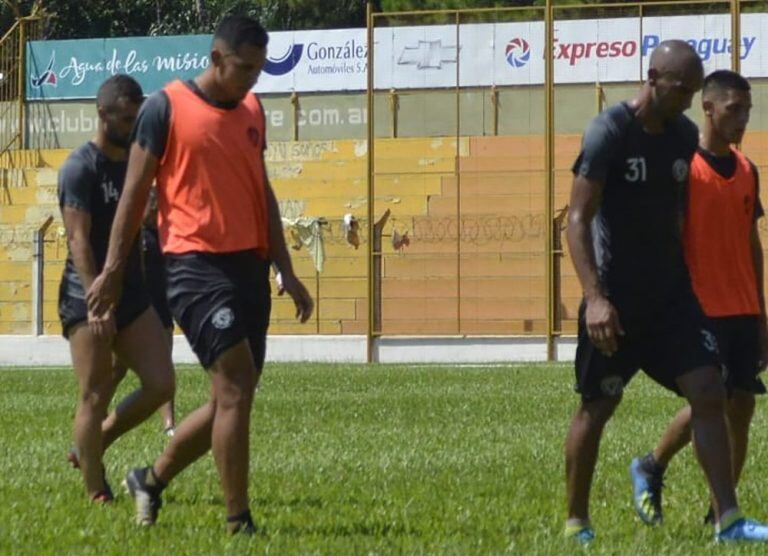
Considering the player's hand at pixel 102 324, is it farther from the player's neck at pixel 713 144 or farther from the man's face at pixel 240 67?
the player's neck at pixel 713 144

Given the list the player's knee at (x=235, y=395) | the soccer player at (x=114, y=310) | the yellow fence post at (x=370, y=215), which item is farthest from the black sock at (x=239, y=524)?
the yellow fence post at (x=370, y=215)

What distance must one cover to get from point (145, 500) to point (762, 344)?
2601 mm

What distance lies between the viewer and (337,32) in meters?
43.2

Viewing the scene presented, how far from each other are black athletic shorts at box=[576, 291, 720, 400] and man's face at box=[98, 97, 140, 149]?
2.39m

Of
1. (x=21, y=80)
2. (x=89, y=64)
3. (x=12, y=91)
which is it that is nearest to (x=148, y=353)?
(x=21, y=80)

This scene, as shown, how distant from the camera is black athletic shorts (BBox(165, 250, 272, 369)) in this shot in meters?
7.12

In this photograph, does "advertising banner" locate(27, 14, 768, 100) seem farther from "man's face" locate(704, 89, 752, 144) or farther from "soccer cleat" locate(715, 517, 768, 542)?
"soccer cleat" locate(715, 517, 768, 542)

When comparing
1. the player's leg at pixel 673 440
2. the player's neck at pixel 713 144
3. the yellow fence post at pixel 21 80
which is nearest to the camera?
the player's neck at pixel 713 144

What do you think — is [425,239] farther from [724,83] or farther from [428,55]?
[724,83]

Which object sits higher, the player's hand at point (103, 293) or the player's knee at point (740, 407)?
the player's hand at point (103, 293)

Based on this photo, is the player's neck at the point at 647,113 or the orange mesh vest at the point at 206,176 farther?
the orange mesh vest at the point at 206,176

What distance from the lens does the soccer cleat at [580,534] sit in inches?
285

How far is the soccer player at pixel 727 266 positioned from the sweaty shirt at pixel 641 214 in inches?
30.7

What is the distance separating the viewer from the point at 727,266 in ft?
26.6
